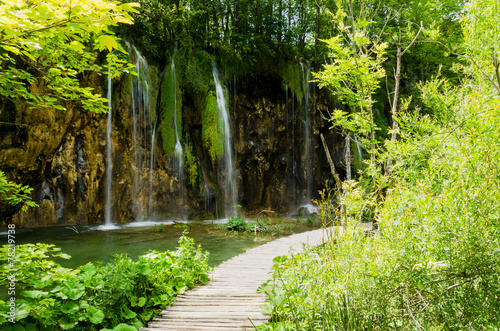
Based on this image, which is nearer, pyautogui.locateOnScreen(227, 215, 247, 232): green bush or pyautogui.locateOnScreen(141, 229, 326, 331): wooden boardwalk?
pyautogui.locateOnScreen(141, 229, 326, 331): wooden boardwalk

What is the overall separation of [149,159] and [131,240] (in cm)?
549

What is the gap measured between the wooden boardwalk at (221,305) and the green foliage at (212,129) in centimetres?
978

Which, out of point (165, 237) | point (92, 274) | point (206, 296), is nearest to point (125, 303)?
point (92, 274)

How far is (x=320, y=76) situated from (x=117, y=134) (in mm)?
9842

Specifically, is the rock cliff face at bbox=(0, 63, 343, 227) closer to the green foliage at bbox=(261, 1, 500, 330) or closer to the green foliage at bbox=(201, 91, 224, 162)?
the green foliage at bbox=(201, 91, 224, 162)

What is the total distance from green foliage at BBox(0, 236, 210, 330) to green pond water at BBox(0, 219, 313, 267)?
3.10 m

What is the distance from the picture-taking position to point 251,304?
11.2ft

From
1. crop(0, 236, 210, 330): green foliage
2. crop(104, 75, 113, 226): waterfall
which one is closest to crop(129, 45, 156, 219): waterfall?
crop(104, 75, 113, 226): waterfall

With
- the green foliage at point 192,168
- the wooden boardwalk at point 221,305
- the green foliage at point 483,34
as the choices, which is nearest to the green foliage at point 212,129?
the green foliage at point 192,168

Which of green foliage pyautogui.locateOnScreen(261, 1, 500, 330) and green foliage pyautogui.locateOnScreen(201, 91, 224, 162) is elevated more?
green foliage pyautogui.locateOnScreen(201, 91, 224, 162)

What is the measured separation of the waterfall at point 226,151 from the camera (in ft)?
48.3

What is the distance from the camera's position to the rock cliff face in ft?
34.9

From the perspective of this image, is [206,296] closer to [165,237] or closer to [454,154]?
[454,154]

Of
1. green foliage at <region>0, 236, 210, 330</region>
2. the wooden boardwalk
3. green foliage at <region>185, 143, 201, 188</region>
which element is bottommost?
the wooden boardwalk
